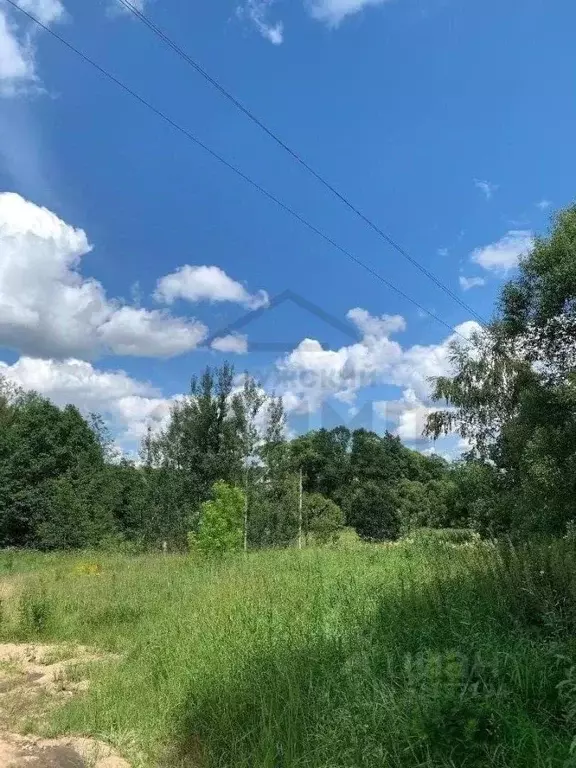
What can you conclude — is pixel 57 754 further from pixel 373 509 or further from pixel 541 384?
pixel 373 509

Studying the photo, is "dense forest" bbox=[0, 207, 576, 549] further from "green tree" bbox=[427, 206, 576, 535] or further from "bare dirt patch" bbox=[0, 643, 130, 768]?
"bare dirt patch" bbox=[0, 643, 130, 768]

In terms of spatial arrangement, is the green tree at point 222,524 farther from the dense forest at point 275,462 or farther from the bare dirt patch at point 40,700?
the bare dirt patch at point 40,700

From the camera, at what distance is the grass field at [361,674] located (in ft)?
8.92

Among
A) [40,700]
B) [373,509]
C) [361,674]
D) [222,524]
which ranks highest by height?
[373,509]

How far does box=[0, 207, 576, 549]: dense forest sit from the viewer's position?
546 inches

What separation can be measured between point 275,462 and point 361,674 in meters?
22.3

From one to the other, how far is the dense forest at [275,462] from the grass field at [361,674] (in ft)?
5.81

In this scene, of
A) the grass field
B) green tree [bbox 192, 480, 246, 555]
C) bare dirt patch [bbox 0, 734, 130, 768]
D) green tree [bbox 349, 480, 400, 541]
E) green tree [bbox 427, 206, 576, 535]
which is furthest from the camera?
Answer: green tree [bbox 349, 480, 400, 541]

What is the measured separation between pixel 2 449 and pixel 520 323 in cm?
3112

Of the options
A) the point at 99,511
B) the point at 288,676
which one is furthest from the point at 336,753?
the point at 99,511

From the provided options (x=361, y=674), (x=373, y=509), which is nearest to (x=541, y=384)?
(x=361, y=674)

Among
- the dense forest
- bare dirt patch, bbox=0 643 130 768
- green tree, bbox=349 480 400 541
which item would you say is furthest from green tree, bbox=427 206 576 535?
green tree, bbox=349 480 400 541

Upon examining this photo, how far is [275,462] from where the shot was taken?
84.5ft

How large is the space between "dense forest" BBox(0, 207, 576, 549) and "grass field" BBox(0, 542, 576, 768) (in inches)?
69.7
